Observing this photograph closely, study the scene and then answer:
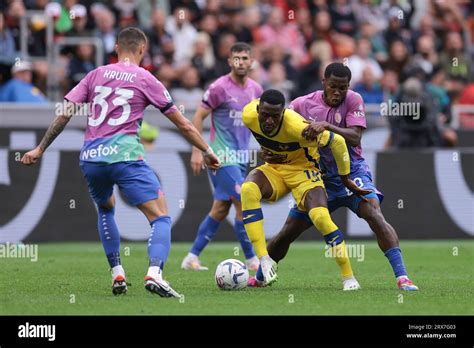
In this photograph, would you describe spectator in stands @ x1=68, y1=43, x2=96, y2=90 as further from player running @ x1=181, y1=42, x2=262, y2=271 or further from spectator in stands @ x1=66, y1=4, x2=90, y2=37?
player running @ x1=181, y1=42, x2=262, y2=271

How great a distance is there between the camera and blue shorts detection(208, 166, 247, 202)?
13883 millimetres

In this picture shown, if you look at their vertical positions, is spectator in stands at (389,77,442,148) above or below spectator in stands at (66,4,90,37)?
below

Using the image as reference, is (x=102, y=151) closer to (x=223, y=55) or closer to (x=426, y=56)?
(x=223, y=55)

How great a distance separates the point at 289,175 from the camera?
11242 mm

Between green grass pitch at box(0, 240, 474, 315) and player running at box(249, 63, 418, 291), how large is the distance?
399 mm

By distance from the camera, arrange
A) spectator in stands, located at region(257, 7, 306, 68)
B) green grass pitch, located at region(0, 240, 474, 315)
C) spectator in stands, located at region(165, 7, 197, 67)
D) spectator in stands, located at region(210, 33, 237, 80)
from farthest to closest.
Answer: spectator in stands, located at region(257, 7, 306, 68) < spectator in stands, located at region(165, 7, 197, 67) < spectator in stands, located at region(210, 33, 237, 80) < green grass pitch, located at region(0, 240, 474, 315)

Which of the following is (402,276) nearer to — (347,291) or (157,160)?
(347,291)

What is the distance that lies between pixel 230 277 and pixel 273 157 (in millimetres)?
1312

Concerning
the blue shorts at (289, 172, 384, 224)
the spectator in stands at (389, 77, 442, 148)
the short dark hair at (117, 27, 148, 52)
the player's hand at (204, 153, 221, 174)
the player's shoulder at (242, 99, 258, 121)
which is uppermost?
the spectator in stands at (389, 77, 442, 148)

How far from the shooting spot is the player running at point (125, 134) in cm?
1040

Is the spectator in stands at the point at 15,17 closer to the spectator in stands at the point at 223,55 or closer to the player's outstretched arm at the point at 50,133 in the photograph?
the spectator in stands at the point at 223,55

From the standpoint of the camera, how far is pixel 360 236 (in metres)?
18.0

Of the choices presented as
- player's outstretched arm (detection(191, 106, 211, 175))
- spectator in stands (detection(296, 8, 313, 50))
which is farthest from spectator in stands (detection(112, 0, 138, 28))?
player's outstretched arm (detection(191, 106, 211, 175))

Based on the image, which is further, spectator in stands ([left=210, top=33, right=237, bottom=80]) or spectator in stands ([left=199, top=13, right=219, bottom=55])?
spectator in stands ([left=199, top=13, right=219, bottom=55])
